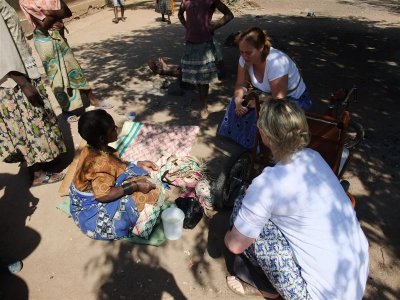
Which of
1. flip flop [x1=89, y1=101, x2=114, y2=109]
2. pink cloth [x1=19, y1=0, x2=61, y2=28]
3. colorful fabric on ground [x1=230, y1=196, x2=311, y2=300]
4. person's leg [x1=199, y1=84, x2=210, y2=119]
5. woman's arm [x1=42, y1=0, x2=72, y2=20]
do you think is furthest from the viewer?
flip flop [x1=89, y1=101, x2=114, y2=109]

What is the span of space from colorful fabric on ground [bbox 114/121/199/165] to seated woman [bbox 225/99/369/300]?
251cm

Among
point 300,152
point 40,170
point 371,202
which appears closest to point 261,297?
point 300,152

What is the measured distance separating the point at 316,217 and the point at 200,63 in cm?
373

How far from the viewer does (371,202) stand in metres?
3.88

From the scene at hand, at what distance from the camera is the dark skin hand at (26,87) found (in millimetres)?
3581

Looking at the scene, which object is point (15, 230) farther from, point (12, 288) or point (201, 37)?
point (201, 37)

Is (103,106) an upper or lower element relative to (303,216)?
lower

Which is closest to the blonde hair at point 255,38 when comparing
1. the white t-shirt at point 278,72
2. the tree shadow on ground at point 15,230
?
the white t-shirt at point 278,72

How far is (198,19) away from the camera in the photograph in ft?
16.4

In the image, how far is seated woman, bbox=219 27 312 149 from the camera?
12.1ft

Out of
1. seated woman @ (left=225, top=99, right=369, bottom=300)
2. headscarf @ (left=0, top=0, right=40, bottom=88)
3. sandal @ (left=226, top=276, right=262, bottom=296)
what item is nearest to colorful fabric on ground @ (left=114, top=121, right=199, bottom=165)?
headscarf @ (left=0, top=0, right=40, bottom=88)

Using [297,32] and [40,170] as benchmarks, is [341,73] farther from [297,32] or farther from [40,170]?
[40,170]

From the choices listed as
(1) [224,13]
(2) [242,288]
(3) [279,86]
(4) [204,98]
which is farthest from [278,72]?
(2) [242,288]

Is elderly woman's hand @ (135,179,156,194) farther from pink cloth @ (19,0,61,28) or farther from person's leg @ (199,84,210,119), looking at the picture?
pink cloth @ (19,0,61,28)
